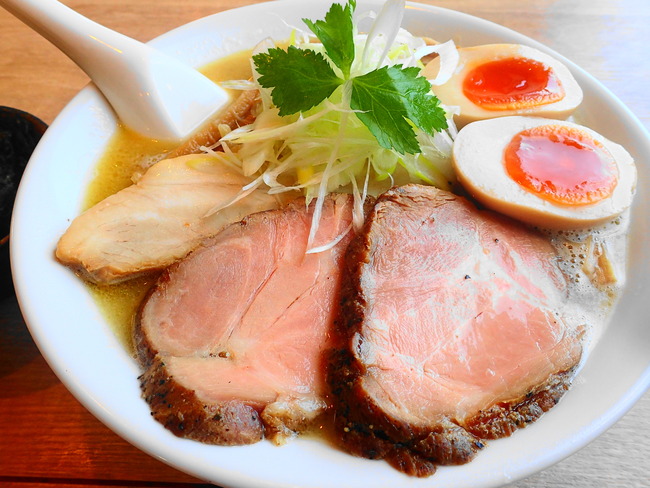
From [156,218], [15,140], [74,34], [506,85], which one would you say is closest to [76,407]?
[156,218]

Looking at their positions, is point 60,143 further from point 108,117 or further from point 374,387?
point 374,387

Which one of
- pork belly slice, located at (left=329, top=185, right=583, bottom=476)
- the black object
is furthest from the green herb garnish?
the black object

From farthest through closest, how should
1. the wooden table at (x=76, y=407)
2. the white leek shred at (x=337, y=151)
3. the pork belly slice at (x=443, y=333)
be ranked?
1. the white leek shred at (x=337, y=151)
2. the wooden table at (x=76, y=407)
3. the pork belly slice at (x=443, y=333)

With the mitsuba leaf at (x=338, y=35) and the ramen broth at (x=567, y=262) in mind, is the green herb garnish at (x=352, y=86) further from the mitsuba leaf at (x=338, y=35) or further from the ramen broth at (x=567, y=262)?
the ramen broth at (x=567, y=262)

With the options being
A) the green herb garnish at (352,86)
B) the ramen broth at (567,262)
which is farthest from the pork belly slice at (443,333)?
the green herb garnish at (352,86)

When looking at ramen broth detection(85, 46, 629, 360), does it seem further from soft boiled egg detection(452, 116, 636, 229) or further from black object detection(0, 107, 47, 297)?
black object detection(0, 107, 47, 297)

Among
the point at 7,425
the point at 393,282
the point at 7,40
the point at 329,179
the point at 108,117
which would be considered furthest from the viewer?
the point at 7,40

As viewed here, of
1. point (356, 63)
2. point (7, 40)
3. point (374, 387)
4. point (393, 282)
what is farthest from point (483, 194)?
point (7, 40)

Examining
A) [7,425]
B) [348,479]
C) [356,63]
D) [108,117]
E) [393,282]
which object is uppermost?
[356,63]

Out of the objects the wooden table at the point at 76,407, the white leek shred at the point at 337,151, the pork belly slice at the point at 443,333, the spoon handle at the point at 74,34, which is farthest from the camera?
the spoon handle at the point at 74,34
